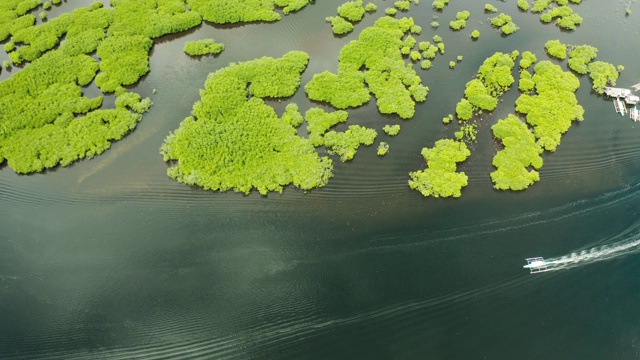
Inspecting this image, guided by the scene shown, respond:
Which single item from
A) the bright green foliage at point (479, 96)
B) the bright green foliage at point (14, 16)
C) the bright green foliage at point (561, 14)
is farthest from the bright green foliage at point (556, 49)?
the bright green foliage at point (14, 16)

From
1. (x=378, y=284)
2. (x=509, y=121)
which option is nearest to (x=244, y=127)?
(x=378, y=284)

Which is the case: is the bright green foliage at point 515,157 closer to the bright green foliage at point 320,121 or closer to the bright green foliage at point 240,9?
the bright green foliage at point 320,121

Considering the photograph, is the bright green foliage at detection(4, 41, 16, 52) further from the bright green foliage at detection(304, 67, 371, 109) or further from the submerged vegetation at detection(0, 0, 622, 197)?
the bright green foliage at detection(304, 67, 371, 109)

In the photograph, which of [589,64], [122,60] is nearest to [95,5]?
[122,60]

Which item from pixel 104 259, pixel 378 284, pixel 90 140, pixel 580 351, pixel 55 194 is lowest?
pixel 580 351

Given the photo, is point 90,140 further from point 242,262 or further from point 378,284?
point 378,284

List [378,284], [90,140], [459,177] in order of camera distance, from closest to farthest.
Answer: [378,284] → [459,177] → [90,140]
